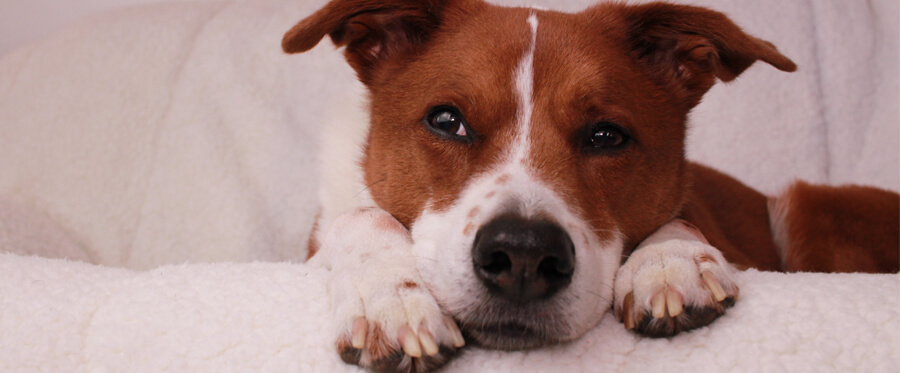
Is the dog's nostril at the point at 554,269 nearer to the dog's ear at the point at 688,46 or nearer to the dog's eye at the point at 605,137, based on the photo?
the dog's eye at the point at 605,137

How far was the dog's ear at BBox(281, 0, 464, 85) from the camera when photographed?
202cm

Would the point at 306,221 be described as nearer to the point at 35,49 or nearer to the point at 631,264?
the point at 35,49

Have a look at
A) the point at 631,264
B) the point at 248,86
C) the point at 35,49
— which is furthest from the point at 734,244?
the point at 35,49

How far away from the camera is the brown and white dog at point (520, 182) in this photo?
1.48m

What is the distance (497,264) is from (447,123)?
62cm

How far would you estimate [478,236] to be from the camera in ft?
4.97

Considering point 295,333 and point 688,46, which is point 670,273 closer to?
point 295,333

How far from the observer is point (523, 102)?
74.7 inches

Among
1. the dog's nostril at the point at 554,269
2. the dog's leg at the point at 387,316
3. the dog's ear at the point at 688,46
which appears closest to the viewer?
the dog's leg at the point at 387,316

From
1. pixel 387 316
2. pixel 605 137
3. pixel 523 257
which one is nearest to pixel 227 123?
pixel 605 137

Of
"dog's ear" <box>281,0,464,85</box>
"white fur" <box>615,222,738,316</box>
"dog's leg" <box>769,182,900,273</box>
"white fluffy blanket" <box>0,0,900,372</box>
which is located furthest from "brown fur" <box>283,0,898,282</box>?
"white fluffy blanket" <box>0,0,900,372</box>

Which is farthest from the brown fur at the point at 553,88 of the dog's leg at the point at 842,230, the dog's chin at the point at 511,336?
the dog's leg at the point at 842,230

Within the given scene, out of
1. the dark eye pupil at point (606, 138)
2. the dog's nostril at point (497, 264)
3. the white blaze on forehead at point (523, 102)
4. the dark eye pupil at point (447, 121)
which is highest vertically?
the white blaze on forehead at point (523, 102)

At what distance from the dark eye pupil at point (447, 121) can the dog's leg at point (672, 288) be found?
625 millimetres
